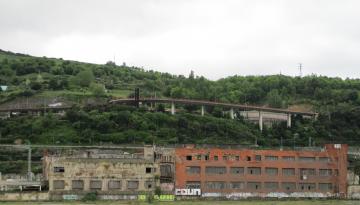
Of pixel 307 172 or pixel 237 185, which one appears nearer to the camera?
pixel 237 185

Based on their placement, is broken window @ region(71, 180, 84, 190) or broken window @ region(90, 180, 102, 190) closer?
broken window @ region(71, 180, 84, 190)

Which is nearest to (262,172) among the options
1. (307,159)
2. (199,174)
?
(307,159)

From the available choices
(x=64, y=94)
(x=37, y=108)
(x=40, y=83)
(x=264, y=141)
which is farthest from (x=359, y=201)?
(x=40, y=83)

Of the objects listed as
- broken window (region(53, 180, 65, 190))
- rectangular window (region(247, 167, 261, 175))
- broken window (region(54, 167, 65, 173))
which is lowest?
broken window (region(53, 180, 65, 190))

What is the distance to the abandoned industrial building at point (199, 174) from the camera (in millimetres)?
96000

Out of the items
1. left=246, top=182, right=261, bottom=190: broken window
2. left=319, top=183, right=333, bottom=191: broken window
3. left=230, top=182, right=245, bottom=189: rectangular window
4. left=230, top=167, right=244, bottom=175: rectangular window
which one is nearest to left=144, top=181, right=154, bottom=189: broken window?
left=230, top=182, right=245, bottom=189: rectangular window

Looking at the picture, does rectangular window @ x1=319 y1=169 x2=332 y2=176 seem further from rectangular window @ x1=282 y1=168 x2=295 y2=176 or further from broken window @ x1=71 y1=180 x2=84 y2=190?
broken window @ x1=71 y1=180 x2=84 y2=190

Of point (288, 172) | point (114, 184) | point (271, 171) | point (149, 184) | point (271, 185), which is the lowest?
point (271, 185)

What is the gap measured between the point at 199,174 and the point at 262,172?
31.6 feet

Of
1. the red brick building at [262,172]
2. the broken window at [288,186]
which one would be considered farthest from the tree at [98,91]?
the broken window at [288,186]

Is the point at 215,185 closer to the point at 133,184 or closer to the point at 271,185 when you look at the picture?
the point at 271,185

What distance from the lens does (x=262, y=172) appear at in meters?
103

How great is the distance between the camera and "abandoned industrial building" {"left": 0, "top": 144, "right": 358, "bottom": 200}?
96.0 metres

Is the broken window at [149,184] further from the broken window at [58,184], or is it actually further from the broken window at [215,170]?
the broken window at [58,184]
